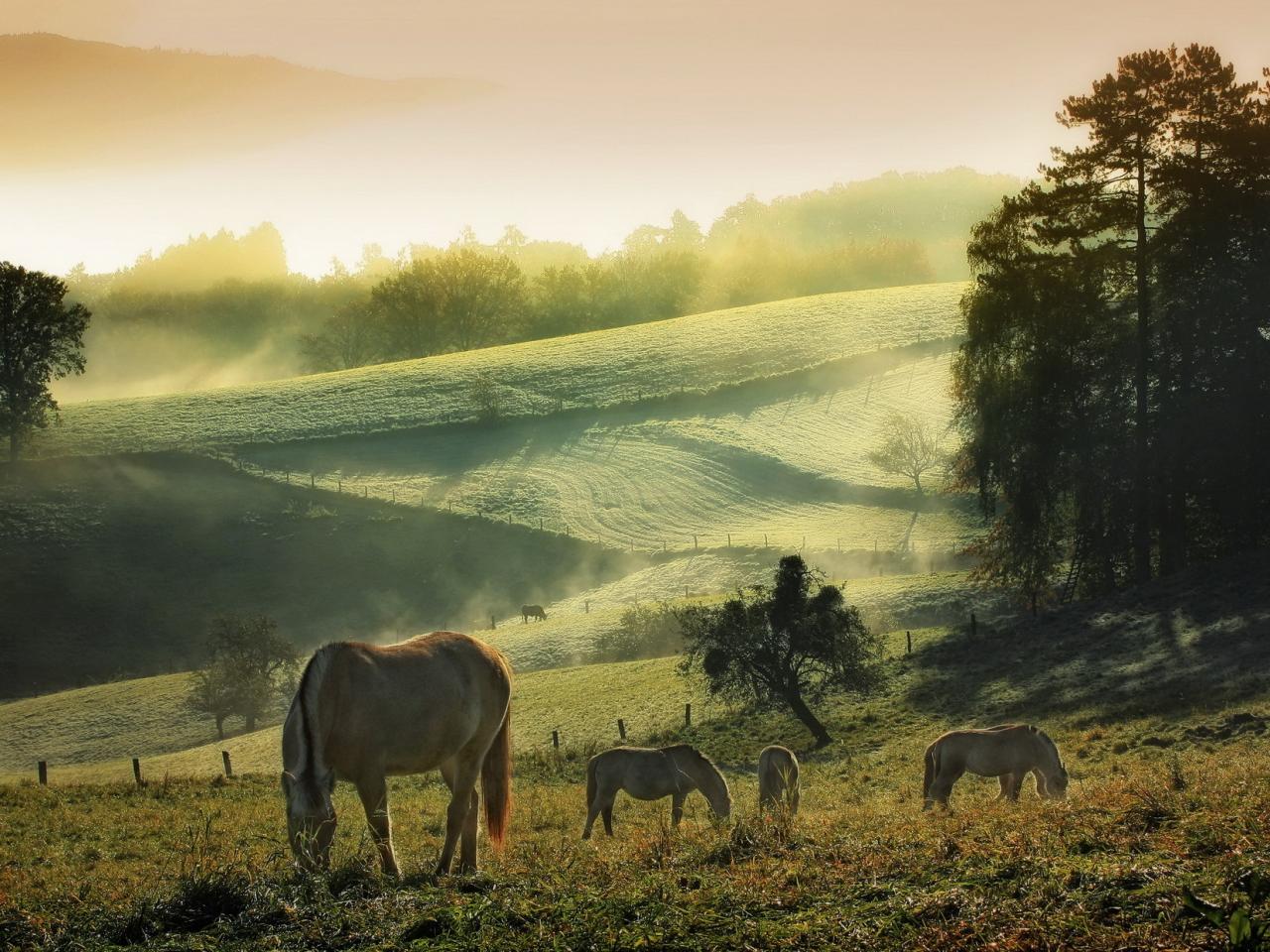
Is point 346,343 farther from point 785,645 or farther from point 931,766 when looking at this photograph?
point 931,766

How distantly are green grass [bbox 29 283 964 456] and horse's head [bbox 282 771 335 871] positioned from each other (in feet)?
289

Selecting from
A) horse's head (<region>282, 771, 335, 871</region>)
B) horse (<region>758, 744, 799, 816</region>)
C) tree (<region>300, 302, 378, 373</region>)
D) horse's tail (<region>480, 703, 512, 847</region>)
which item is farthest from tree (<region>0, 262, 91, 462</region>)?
horse's head (<region>282, 771, 335, 871</region>)

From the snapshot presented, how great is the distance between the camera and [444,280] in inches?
5551

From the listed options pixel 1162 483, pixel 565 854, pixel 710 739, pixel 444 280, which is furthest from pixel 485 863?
pixel 444 280

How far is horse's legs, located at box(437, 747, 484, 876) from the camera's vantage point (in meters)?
11.5

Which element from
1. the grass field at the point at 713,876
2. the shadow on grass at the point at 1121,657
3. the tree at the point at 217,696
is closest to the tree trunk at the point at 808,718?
the shadow on grass at the point at 1121,657

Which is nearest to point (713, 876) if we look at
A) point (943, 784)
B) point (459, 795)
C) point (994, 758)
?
point (459, 795)

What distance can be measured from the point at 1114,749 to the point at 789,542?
48292 mm

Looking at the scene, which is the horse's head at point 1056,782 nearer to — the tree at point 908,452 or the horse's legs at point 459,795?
the horse's legs at point 459,795

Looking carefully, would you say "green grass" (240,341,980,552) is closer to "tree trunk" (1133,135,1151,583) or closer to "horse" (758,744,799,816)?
"tree trunk" (1133,135,1151,583)

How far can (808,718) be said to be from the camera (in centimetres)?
3531

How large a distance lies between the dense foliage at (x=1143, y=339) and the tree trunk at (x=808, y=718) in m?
12.4

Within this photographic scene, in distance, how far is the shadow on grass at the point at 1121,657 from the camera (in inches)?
1170

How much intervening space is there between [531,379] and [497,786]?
9618 cm
